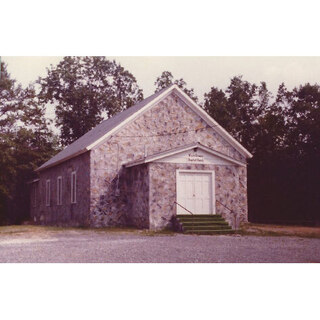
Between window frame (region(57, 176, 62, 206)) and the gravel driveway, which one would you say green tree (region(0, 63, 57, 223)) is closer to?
window frame (region(57, 176, 62, 206))

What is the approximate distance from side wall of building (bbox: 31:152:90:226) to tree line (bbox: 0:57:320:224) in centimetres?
151

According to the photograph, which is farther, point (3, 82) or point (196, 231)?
point (196, 231)

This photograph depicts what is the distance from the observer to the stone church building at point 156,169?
49.7 feet

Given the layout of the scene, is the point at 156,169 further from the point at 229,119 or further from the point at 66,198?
the point at 66,198

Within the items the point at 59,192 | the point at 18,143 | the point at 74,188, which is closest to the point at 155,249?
the point at 18,143

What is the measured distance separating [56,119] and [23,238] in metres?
4.89

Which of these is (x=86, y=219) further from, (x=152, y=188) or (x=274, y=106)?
(x=274, y=106)

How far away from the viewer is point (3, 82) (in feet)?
40.2

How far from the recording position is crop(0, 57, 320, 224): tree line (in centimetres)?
1279

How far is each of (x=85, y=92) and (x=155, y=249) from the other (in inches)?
288

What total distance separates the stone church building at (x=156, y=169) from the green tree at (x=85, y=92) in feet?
1.81

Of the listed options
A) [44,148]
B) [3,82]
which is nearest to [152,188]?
[3,82]

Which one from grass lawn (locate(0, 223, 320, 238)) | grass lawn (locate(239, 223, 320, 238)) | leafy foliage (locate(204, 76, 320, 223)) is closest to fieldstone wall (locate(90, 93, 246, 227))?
grass lawn (locate(0, 223, 320, 238))

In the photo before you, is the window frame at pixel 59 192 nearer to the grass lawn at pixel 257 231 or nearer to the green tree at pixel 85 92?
the green tree at pixel 85 92
